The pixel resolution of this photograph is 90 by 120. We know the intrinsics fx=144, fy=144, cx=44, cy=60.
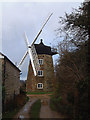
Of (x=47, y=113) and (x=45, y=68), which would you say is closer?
(x=47, y=113)

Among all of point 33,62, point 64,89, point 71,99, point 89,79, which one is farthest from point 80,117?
point 33,62

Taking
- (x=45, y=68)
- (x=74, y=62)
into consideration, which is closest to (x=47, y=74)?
(x=45, y=68)

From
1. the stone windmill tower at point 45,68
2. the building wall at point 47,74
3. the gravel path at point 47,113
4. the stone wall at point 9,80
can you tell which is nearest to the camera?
the gravel path at point 47,113

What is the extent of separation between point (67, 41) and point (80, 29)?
34.4 inches

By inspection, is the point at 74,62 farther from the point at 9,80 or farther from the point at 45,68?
the point at 45,68

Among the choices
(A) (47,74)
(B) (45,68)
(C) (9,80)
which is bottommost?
(C) (9,80)

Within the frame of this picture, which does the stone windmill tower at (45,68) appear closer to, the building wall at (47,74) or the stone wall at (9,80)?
the building wall at (47,74)


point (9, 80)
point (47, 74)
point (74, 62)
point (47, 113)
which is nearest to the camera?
point (47, 113)

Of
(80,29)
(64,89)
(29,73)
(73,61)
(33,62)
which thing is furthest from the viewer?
(29,73)

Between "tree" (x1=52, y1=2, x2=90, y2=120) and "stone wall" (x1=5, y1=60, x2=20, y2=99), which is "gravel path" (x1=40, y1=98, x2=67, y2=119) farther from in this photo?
"stone wall" (x1=5, y1=60, x2=20, y2=99)

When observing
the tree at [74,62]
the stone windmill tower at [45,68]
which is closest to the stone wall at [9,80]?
the stone windmill tower at [45,68]

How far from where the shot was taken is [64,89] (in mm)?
3986

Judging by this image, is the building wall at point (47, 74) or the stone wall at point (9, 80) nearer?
the building wall at point (47, 74)

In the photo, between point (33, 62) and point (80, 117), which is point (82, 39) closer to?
point (80, 117)
